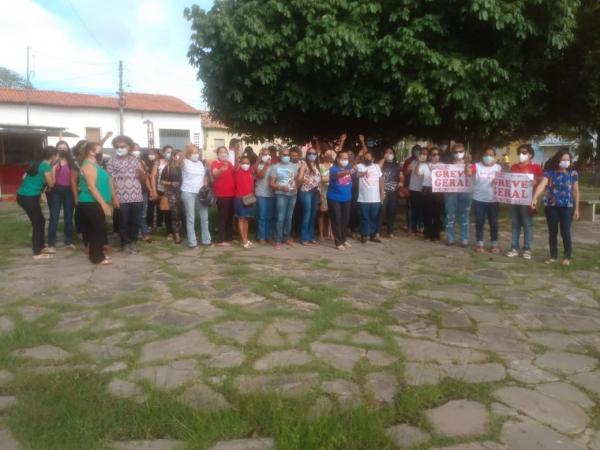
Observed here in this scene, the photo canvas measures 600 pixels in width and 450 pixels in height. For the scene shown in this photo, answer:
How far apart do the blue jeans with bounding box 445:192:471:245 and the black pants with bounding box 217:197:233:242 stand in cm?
362

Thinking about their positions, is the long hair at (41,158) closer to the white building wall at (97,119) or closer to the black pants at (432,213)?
the black pants at (432,213)

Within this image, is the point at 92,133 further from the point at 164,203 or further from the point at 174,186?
the point at 174,186

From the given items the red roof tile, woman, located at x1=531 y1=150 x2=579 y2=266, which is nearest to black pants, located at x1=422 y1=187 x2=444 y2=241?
woman, located at x1=531 y1=150 x2=579 y2=266

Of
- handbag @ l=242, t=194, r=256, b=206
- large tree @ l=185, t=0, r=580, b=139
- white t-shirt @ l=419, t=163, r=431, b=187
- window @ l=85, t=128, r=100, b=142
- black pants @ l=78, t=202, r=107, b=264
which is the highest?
window @ l=85, t=128, r=100, b=142

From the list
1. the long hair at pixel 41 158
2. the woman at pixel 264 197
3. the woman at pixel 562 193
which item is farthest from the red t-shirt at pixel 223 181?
the woman at pixel 562 193

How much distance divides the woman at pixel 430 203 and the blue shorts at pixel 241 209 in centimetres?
305

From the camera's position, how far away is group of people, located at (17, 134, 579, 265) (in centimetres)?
749

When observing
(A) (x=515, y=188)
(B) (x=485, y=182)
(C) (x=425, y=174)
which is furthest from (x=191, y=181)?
(A) (x=515, y=188)

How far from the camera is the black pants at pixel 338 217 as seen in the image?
28.4 ft

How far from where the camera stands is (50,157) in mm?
7762

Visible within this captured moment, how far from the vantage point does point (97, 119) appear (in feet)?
126

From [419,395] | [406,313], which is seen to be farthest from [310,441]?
[406,313]

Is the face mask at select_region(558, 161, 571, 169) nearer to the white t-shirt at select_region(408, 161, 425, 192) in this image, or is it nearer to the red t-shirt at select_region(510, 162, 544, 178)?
the red t-shirt at select_region(510, 162, 544, 178)

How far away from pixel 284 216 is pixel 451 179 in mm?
2786
